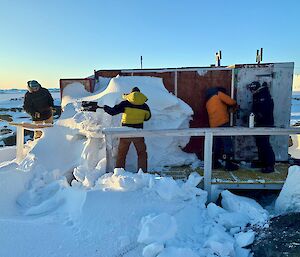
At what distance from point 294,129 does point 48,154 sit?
14.5ft

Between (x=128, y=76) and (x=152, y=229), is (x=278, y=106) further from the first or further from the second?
(x=152, y=229)

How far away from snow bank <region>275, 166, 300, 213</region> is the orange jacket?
6.23ft

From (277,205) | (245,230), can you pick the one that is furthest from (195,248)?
(277,205)

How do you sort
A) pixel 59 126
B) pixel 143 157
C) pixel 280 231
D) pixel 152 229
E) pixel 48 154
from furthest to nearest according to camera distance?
pixel 59 126
pixel 48 154
pixel 143 157
pixel 280 231
pixel 152 229

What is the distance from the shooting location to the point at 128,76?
22.3 feet

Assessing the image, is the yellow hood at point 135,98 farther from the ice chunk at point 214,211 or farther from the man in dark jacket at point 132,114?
the ice chunk at point 214,211

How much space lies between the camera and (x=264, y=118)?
5824mm

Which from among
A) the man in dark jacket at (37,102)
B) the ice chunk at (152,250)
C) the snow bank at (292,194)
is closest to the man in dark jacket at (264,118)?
the snow bank at (292,194)

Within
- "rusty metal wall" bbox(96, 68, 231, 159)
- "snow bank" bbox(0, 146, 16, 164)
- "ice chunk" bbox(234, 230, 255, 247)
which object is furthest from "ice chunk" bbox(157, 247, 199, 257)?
"snow bank" bbox(0, 146, 16, 164)

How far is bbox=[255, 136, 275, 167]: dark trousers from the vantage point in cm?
570

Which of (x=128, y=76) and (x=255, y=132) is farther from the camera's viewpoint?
(x=128, y=76)

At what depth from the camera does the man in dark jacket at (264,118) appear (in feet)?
18.7

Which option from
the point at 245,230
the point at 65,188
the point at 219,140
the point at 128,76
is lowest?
the point at 245,230

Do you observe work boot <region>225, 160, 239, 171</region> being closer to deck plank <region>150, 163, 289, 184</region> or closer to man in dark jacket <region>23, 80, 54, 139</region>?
deck plank <region>150, 163, 289, 184</region>
